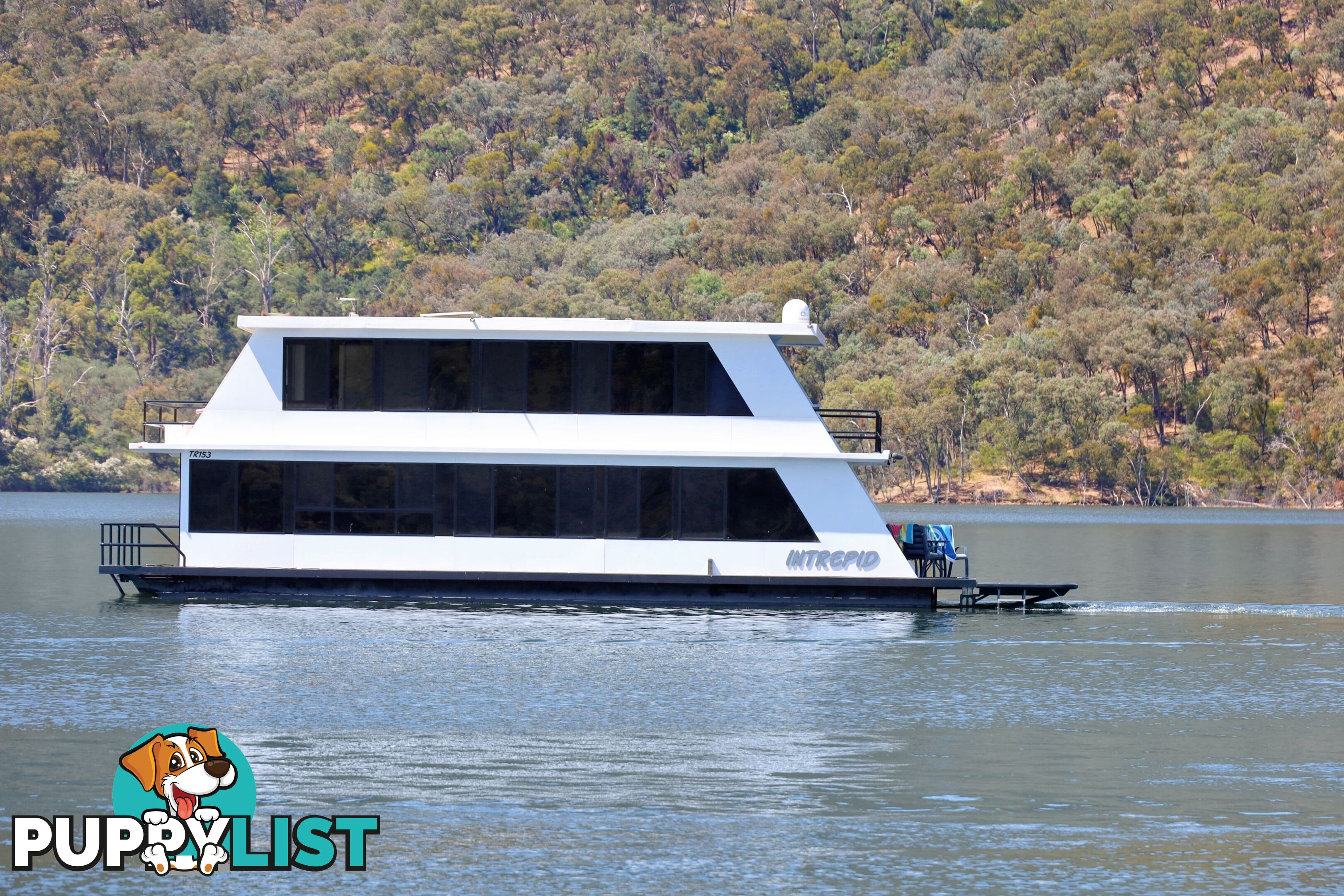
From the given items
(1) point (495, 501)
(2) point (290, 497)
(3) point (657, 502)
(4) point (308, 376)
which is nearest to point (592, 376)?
(3) point (657, 502)

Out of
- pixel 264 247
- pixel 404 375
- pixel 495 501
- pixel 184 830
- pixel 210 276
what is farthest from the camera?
pixel 264 247

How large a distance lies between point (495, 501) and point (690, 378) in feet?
11.9

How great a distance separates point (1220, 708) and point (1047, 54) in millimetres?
130485

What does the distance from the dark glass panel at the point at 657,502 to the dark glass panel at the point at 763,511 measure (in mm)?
920

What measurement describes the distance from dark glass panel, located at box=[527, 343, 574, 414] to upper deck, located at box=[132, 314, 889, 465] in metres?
0.02

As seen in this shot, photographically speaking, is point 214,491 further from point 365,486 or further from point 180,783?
point 180,783

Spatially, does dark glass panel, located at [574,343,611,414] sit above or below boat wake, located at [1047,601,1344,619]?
above

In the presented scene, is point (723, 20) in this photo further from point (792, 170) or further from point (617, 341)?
point (617, 341)

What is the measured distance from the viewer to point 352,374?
88.1 feet

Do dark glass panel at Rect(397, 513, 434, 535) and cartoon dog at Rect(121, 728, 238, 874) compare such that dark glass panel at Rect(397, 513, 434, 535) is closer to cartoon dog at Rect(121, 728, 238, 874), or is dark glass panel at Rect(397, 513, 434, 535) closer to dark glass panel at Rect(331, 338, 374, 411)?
dark glass panel at Rect(331, 338, 374, 411)

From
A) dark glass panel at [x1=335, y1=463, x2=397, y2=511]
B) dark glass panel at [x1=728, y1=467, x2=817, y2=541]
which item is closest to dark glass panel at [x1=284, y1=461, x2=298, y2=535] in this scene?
dark glass panel at [x1=335, y1=463, x2=397, y2=511]

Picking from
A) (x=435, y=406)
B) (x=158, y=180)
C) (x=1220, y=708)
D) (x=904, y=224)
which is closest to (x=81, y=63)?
(x=158, y=180)

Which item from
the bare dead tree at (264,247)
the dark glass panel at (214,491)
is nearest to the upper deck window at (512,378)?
the dark glass panel at (214,491)

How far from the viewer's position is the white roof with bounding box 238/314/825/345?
26.4 metres
